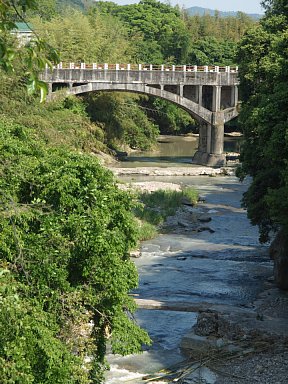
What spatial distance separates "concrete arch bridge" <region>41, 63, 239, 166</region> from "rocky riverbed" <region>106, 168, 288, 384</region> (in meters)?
37.4

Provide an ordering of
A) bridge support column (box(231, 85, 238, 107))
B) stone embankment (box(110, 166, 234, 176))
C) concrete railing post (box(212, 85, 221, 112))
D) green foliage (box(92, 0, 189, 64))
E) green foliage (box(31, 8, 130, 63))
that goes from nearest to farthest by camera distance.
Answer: stone embankment (box(110, 166, 234, 176)) < concrete railing post (box(212, 85, 221, 112)) < bridge support column (box(231, 85, 238, 107)) < green foliage (box(31, 8, 130, 63)) < green foliage (box(92, 0, 189, 64))

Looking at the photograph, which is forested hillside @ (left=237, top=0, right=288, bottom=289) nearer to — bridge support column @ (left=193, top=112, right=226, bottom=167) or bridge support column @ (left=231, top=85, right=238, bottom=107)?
bridge support column @ (left=193, top=112, right=226, bottom=167)

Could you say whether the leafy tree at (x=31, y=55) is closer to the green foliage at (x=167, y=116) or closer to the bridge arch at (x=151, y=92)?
the bridge arch at (x=151, y=92)

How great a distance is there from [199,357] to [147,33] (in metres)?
87.4

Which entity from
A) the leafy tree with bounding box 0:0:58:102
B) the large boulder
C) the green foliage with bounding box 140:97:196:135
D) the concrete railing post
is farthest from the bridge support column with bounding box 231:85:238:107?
the leafy tree with bounding box 0:0:58:102

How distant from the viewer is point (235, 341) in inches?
869

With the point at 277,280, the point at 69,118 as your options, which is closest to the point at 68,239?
the point at 277,280

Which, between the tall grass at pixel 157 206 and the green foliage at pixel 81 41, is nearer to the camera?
the tall grass at pixel 157 206

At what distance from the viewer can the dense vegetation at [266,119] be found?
940 inches

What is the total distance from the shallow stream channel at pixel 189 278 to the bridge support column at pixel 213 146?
635 inches

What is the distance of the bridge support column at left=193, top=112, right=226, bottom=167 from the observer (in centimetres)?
6506

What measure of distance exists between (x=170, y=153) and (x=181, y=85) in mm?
10790

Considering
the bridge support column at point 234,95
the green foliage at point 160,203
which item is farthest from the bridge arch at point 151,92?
the green foliage at point 160,203

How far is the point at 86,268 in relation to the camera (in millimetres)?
15250
